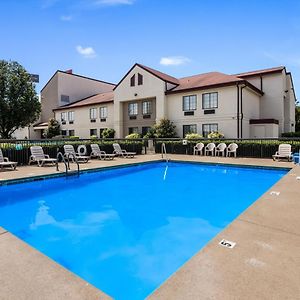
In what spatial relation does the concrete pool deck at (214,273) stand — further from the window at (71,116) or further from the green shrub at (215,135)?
the window at (71,116)

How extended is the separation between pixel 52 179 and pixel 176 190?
4.47 metres

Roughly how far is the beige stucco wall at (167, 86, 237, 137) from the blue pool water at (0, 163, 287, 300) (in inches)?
446

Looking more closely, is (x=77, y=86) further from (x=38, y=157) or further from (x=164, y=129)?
(x=38, y=157)

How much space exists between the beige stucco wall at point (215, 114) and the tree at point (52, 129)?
17089 millimetres

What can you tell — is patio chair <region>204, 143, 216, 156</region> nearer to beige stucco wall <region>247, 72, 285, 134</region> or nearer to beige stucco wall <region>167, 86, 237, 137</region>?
beige stucco wall <region>167, 86, 237, 137</region>

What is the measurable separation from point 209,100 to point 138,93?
24.7ft

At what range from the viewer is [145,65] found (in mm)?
26453

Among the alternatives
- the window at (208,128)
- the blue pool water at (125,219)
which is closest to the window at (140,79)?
the window at (208,128)

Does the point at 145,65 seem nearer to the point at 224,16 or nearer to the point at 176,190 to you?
the point at 224,16

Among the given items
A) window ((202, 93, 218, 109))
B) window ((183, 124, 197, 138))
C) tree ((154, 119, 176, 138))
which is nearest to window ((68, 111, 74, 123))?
tree ((154, 119, 176, 138))

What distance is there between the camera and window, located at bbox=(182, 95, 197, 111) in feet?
75.3

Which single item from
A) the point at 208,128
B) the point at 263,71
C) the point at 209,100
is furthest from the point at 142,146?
the point at 263,71

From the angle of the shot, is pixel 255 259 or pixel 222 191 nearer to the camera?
pixel 255 259

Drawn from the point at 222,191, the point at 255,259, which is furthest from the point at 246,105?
the point at 255,259
